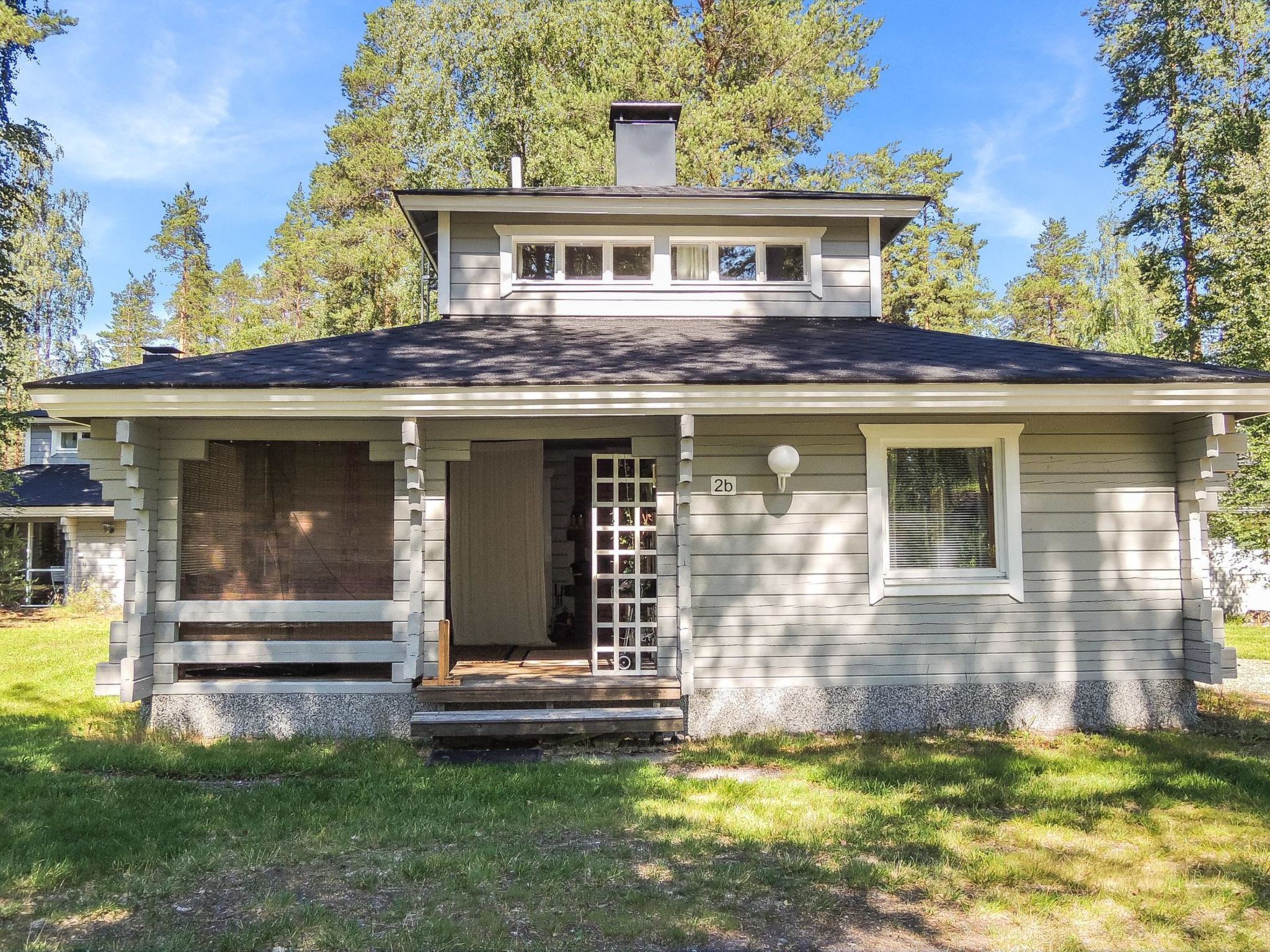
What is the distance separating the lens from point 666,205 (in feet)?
Result: 25.9

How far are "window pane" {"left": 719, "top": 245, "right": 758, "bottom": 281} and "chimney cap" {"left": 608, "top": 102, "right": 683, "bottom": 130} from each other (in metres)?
2.36

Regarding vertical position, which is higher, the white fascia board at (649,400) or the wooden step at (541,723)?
the white fascia board at (649,400)

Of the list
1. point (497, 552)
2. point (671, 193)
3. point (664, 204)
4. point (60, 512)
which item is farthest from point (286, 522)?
point (60, 512)

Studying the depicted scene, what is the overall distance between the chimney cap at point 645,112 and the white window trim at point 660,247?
2335 millimetres

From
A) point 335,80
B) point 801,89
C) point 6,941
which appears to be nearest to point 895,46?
point 801,89

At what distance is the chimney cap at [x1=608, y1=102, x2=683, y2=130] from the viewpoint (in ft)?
31.4

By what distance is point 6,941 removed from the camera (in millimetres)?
3002

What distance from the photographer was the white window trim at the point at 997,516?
247 inches

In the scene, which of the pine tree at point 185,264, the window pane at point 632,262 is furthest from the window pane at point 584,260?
the pine tree at point 185,264

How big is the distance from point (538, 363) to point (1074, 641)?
470cm

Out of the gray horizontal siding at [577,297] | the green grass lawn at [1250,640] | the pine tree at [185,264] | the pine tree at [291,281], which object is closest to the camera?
the gray horizontal siding at [577,297]

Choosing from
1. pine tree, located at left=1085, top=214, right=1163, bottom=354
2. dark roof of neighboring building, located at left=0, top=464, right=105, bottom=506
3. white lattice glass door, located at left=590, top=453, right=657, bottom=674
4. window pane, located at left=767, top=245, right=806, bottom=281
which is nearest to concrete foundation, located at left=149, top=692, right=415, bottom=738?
white lattice glass door, located at left=590, top=453, right=657, bottom=674

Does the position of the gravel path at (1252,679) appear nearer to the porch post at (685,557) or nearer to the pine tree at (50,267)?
the porch post at (685,557)

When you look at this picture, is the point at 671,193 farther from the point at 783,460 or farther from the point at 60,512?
the point at 60,512
